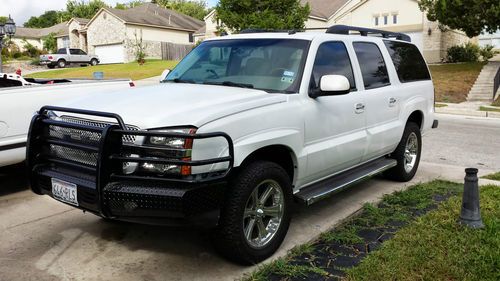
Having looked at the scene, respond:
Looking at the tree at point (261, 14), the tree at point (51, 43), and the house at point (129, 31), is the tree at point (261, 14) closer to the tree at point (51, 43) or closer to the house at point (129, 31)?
the house at point (129, 31)

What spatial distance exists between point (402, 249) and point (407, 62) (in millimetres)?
3070

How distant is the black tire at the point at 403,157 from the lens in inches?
235

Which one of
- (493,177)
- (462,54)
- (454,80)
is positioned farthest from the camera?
(462,54)

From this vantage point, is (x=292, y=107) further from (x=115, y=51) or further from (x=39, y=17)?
(x=39, y=17)

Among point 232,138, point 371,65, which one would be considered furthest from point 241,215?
point 371,65

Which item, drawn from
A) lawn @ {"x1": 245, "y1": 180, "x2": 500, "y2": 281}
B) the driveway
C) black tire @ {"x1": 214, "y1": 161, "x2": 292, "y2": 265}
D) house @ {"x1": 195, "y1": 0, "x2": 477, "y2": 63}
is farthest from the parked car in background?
black tire @ {"x1": 214, "y1": 161, "x2": 292, "y2": 265}

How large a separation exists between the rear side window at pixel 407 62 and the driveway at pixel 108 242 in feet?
4.67

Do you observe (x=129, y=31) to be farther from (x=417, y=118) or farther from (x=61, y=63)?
(x=417, y=118)

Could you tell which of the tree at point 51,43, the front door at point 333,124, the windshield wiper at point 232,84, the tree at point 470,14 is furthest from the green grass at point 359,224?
the tree at point 51,43

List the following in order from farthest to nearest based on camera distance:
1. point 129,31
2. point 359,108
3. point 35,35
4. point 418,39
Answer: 1. point 35,35
2. point 129,31
3. point 418,39
4. point 359,108

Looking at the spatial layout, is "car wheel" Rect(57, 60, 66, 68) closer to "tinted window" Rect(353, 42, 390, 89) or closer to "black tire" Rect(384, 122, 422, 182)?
"black tire" Rect(384, 122, 422, 182)

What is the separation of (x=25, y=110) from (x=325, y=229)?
3593 mm

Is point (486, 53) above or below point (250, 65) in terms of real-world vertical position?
above

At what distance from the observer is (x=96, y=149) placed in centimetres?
338
